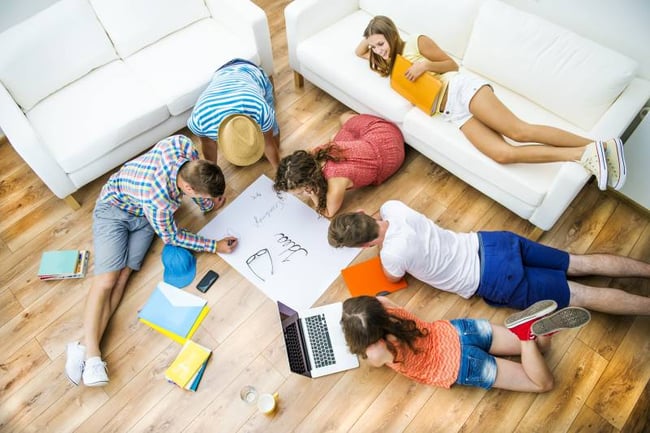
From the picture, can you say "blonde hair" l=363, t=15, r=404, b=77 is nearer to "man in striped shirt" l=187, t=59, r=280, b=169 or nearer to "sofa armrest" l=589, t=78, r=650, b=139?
"man in striped shirt" l=187, t=59, r=280, b=169

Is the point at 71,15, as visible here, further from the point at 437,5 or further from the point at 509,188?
the point at 509,188

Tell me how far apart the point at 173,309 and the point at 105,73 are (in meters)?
1.41

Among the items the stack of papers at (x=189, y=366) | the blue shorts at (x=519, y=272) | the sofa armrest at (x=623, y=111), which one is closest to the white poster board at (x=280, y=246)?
the stack of papers at (x=189, y=366)

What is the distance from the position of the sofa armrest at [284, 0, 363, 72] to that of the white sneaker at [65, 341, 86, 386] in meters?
1.91

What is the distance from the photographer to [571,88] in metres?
1.90

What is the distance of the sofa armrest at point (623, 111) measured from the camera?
178cm

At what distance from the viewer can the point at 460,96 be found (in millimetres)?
2033

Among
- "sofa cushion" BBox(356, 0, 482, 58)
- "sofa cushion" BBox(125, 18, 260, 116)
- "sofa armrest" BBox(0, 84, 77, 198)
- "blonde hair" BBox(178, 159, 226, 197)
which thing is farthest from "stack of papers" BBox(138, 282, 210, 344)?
"sofa cushion" BBox(356, 0, 482, 58)

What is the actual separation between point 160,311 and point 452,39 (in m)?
2.04

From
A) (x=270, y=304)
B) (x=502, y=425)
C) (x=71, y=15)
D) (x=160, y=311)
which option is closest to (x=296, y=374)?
(x=270, y=304)

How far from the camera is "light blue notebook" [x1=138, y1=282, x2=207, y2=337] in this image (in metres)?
1.88

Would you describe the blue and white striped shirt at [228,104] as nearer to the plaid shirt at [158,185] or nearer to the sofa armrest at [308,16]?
the plaid shirt at [158,185]

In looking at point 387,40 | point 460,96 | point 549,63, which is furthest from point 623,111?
point 387,40

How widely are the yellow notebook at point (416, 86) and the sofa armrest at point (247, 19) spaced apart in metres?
0.78
